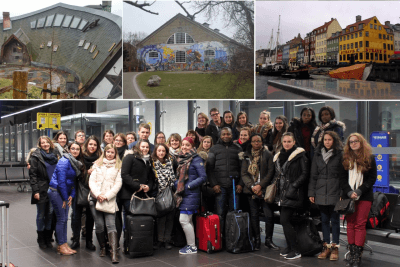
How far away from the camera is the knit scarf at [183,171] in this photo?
550 cm

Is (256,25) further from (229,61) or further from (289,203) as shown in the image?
(289,203)

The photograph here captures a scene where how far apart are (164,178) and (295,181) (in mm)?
1650

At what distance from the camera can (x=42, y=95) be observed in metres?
7.05

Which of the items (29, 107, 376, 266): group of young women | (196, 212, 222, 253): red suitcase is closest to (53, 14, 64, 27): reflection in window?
(29, 107, 376, 266): group of young women

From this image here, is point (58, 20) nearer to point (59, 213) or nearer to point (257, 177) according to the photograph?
point (59, 213)

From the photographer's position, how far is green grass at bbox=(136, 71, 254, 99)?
6.41 m

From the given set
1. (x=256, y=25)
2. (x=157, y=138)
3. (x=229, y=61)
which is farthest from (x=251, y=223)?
(x=256, y=25)

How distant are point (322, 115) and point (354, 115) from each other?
2.00 m

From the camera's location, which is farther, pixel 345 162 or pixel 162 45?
pixel 162 45

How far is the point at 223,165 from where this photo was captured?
5.65m

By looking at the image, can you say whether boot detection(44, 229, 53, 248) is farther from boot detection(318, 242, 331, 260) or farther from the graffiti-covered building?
boot detection(318, 242, 331, 260)

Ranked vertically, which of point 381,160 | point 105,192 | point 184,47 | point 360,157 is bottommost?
point 105,192

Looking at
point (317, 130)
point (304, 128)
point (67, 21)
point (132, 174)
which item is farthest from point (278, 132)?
point (67, 21)

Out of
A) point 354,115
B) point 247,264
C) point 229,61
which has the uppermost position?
point 229,61
